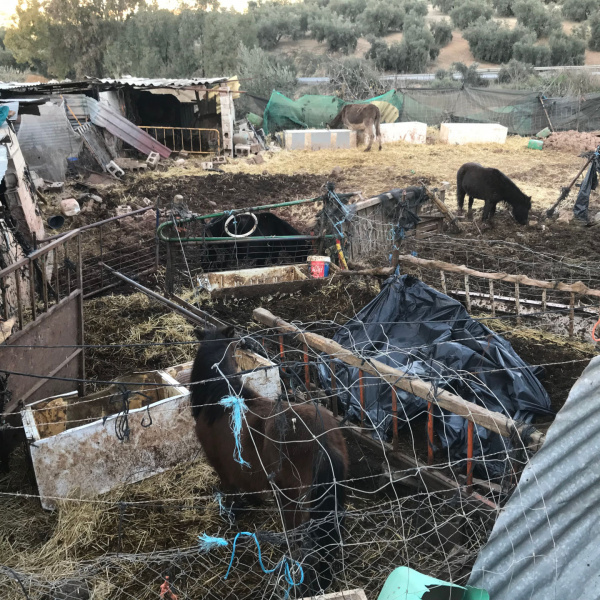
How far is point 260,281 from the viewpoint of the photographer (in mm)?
8586

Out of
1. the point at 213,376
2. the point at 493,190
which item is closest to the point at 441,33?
the point at 493,190

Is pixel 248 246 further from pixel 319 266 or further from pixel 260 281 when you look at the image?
pixel 319 266

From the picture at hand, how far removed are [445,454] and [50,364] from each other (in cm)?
386

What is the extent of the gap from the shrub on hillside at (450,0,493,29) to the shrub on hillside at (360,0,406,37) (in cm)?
483

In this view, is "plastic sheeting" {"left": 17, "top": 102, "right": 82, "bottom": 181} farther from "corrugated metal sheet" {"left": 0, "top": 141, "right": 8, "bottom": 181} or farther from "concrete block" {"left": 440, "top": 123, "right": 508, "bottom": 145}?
"concrete block" {"left": 440, "top": 123, "right": 508, "bottom": 145}

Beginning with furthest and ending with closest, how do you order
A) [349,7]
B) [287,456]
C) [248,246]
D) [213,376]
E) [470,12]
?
[349,7], [470,12], [248,246], [213,376], [287,456]

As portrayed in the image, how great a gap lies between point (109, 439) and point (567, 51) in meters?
42.6

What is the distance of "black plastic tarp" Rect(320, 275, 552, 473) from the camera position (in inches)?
203

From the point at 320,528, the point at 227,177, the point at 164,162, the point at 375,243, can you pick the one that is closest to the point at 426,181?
the point at 227,177

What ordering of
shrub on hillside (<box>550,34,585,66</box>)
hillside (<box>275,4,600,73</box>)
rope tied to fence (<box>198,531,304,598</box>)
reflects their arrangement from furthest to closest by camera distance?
hillside (<box>275,4,600,73</box>), shrub on hillside (<box>550,34,585,66</box>), rope tied to fence (<box>198,531,304,598</box>)

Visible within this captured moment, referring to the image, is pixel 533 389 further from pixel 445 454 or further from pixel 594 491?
pixel 594 491

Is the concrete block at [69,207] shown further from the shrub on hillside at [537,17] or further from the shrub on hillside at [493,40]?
the shrub on hillside at [537,17]

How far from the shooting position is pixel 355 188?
1500cm

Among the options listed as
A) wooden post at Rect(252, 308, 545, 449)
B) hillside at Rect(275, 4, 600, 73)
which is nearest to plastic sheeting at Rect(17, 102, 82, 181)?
wooden post at Rect(252, 308, 545, 449)
